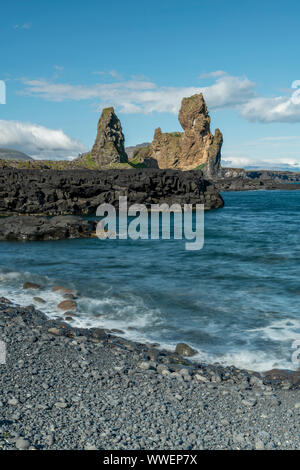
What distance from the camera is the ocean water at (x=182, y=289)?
12016 millimetres

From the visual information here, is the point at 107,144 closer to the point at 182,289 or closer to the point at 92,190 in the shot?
the point at 92,190

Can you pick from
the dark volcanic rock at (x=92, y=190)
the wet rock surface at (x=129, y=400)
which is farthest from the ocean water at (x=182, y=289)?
the dark volcanic rock at (x=92, y=190)

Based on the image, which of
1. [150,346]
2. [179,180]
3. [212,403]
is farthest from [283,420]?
[179,180]

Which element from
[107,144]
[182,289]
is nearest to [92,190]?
[182,289]

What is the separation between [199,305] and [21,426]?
10028mm

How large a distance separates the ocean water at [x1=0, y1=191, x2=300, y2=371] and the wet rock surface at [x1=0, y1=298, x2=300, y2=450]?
1.46 metres

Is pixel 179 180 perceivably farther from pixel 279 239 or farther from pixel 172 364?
pixel 172 364

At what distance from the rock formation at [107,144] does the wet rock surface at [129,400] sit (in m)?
160

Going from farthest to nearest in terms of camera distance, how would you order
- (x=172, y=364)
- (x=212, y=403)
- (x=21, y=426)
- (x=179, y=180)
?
(x=179, y=180) < (x=172, y=364) < (x=212, y=403) < (x=21, y=426)

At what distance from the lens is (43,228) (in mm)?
32938

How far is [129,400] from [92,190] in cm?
5702

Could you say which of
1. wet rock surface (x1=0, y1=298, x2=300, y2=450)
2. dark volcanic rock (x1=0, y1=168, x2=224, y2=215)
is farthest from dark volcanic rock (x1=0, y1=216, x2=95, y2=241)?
wet rock surface (x1=0, y1=298, x2=300, y2=450)

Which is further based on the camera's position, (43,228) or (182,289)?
(43,228)
